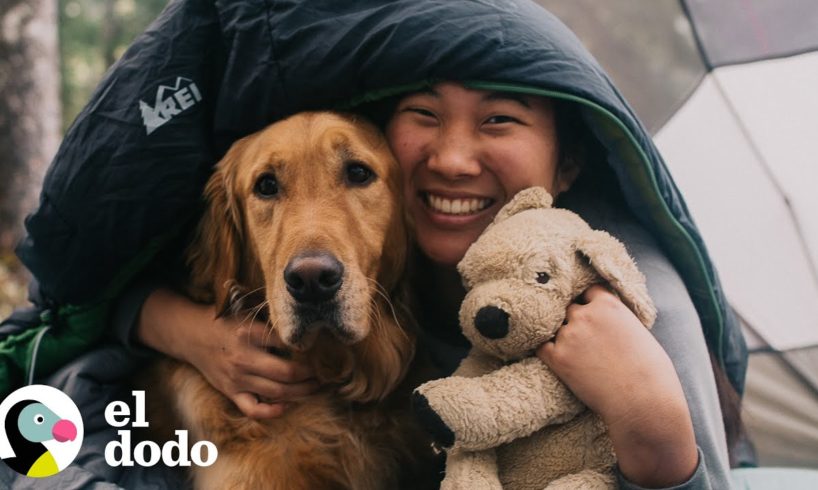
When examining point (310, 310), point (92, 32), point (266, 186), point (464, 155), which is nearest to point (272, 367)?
point (310, 310)

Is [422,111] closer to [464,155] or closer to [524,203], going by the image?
[464,155]

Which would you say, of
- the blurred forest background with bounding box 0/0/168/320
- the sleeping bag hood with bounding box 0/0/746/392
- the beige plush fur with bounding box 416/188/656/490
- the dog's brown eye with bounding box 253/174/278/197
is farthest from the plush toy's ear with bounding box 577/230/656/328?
the blurred forest background with bounding box 0/0/168/320

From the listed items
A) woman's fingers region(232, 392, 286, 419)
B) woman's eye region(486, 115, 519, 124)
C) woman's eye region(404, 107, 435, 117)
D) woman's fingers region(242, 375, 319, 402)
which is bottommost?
woman's fingers region(232, 392, 286, 419)

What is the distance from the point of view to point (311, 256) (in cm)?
173

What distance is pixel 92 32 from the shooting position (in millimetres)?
9922

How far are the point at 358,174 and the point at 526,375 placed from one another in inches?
27.6

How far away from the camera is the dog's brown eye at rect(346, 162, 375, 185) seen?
1.98 meters

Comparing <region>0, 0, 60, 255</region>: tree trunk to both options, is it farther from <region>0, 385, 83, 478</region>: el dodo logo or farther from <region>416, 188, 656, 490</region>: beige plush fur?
<region>416, 188, 656, 490</region>: beige plush fur

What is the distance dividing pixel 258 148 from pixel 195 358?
563 mm

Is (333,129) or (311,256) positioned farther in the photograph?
(333,129)

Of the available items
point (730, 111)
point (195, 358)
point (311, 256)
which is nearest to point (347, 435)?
point (195, 358)

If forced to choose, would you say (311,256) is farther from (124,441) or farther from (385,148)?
(124,441)

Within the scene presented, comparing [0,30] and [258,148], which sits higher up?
[258,148]

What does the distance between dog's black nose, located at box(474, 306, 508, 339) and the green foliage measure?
897 cm
